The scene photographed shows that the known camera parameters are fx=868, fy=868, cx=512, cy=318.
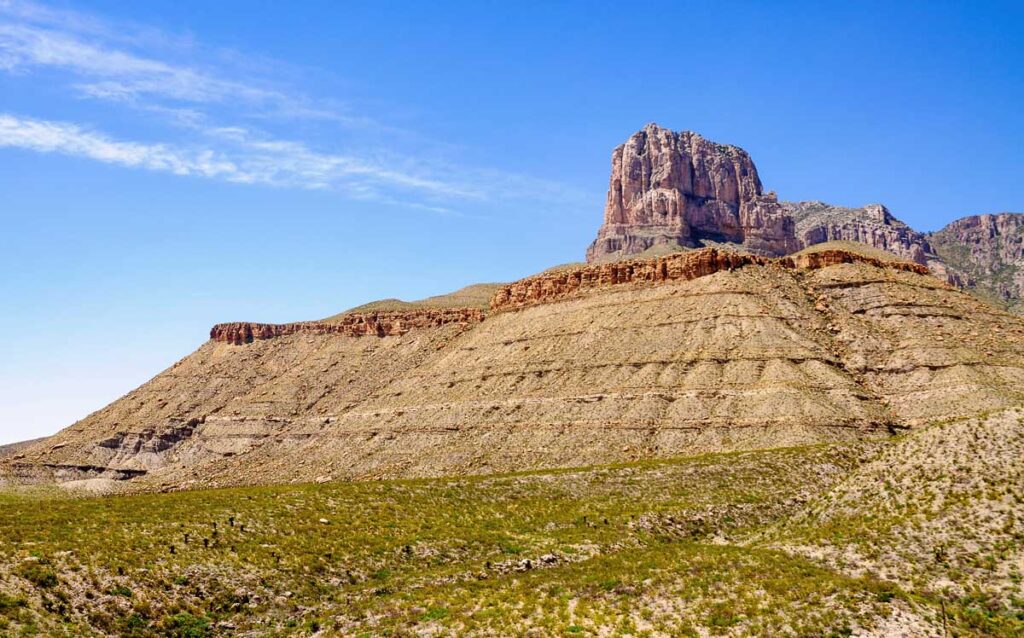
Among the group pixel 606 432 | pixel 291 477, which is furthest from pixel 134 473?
pixel 606 432

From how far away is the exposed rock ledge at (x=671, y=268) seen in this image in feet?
332

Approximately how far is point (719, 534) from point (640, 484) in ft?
30.2

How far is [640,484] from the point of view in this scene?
48719 millimetres

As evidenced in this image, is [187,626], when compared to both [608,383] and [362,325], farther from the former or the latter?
[362,325]

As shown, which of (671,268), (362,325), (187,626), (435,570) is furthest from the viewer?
(362,325)

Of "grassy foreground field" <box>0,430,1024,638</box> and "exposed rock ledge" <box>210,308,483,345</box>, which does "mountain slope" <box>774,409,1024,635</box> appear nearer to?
"grassy foreground field" <box>0,430,1024,638</box>

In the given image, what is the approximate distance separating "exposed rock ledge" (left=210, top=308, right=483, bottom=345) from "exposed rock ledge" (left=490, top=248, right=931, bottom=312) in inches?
638

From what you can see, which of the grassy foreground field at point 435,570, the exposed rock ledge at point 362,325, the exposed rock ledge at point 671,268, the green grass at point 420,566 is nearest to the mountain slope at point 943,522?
the grassy foreground field at point 435,570

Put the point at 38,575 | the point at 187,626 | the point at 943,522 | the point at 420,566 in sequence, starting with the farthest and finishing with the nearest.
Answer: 1. the point at 420,566
2. the point at 943,522
3. the point at 187,626
4. the point at 38,575

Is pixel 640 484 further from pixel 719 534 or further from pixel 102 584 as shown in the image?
pixel 102 584

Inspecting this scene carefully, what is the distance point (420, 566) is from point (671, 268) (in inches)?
2917

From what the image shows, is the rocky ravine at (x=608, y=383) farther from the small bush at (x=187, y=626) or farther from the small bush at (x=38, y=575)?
the small bush at (x=38, y=575)

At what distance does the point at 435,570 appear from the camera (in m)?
34.1

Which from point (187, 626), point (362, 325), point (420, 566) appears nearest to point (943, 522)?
point (420, 566)
